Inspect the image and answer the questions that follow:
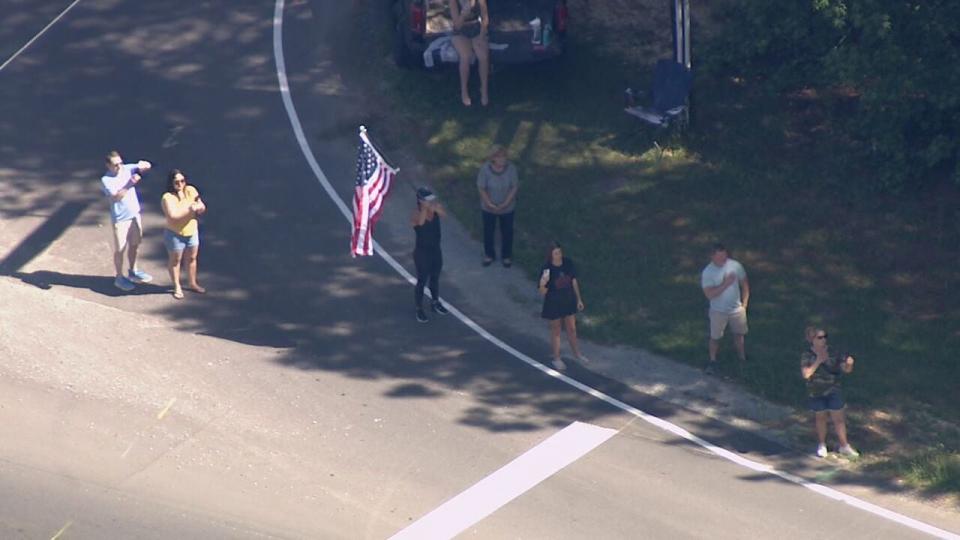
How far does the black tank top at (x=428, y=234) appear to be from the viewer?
15.5 metres

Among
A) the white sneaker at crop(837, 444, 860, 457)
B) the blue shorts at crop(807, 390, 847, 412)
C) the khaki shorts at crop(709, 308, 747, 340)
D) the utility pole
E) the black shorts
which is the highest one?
the utility pole

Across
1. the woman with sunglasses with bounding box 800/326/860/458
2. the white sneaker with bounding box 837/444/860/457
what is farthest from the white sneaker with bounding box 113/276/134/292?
the white sneaker with bounding box 837/444/860/457

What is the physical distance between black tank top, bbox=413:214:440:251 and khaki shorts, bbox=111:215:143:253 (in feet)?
11.3

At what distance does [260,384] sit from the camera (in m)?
14.7

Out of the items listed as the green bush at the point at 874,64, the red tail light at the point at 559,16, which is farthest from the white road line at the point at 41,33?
the green bush at the point at 874,64

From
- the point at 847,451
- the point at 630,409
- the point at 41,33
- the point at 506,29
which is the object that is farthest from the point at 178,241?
the point at 41,33

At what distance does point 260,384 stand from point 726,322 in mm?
5153

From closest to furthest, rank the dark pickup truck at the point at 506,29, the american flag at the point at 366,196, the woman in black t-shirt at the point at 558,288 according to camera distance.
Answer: the woman in black t-shirt at the point at 558,288, the american flag at the point at 366,196, the dark pickup truck at the point at 506,29

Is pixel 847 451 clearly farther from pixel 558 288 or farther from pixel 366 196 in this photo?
pixel 366 196

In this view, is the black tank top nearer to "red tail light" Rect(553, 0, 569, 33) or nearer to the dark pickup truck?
the dark pickup truck

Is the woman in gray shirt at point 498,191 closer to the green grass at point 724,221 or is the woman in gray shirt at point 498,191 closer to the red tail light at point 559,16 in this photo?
the green grass at point 724,221

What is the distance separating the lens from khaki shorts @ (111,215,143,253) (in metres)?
16.1

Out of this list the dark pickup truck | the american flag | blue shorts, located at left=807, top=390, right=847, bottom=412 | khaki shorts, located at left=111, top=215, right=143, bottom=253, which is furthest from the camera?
the dark pickup truck

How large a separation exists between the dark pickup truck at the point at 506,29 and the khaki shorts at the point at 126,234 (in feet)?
18.6
